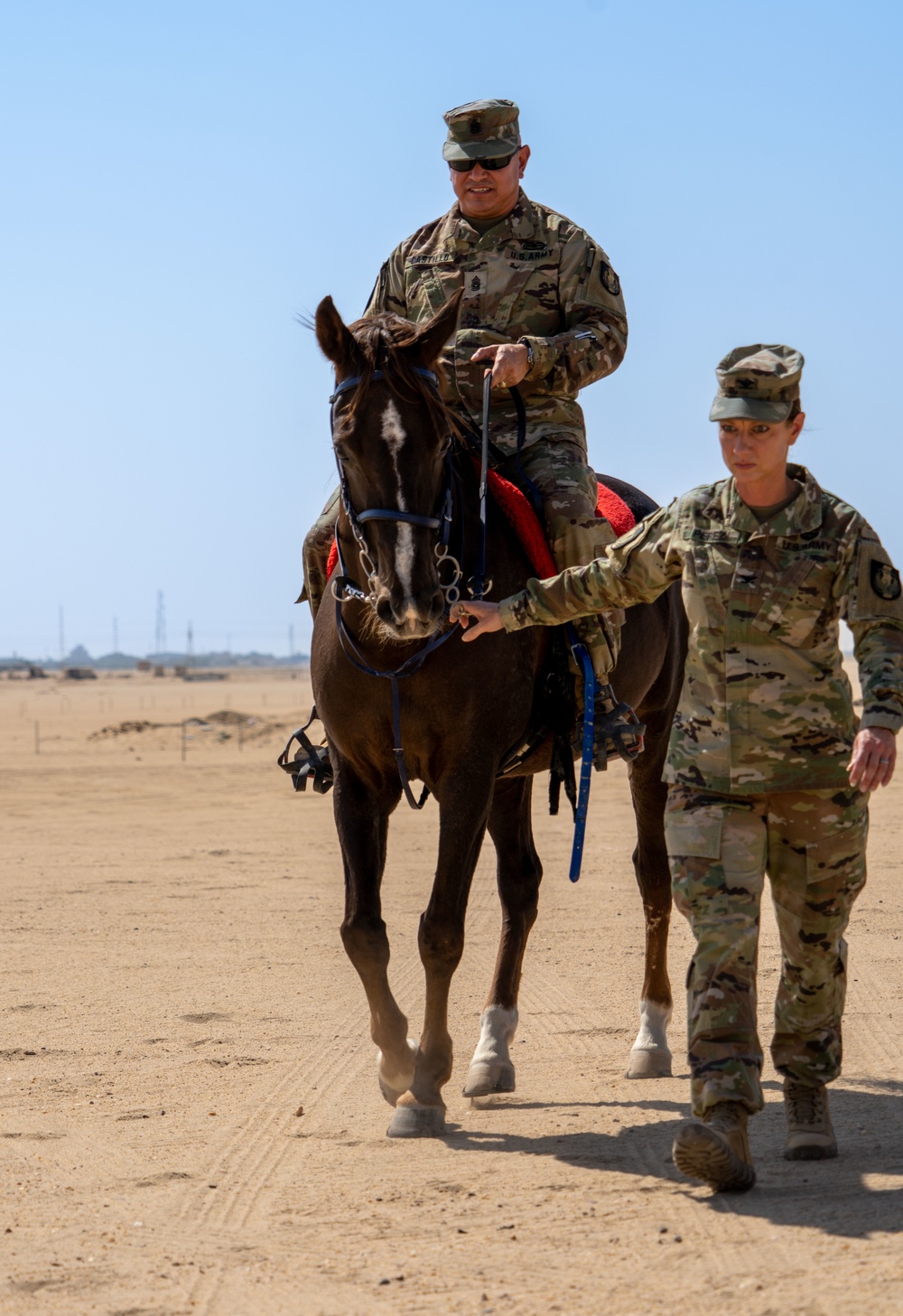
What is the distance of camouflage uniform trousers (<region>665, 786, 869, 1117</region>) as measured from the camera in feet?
16.3

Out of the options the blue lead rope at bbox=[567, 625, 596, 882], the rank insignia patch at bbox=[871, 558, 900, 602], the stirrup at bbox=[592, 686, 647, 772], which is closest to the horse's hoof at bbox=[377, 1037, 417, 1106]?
the blue lead rope at bbox=[567, 625, 596, 882]

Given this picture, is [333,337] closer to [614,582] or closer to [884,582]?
[614,582]

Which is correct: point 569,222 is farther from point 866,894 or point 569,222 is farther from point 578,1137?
point 866,894

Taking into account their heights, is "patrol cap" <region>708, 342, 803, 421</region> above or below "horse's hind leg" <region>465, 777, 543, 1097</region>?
above

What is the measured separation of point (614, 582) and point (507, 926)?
2422mm

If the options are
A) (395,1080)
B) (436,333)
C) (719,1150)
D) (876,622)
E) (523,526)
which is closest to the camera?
(719,1150)

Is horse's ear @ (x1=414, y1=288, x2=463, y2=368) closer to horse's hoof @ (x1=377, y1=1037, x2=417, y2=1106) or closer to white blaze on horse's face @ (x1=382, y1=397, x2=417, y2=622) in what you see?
white blaze on horse's face @ (x1=382, y1=397, x2=417, y2=622)

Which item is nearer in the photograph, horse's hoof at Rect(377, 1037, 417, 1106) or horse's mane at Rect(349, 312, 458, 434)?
horse's mane at Rect(349, 312, 458, 434)

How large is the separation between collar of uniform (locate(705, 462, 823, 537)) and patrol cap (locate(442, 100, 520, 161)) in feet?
8.54

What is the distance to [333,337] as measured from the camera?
607 centimetres

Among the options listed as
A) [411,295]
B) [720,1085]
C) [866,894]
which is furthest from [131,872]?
[720,1085]

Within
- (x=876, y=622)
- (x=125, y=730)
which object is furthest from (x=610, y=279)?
(x=125, y=730)

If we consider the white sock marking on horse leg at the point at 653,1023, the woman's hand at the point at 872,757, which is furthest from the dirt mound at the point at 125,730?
the woman's hand at the point at 872,757

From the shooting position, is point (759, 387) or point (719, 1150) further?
point (759, 387)
